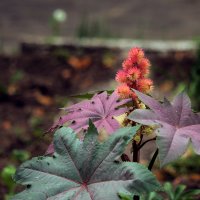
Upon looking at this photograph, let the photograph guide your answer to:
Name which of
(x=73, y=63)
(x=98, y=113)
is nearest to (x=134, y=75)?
(x=98, y=113)

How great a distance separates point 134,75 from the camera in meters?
1.81

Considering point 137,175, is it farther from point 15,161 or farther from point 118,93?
point 15,161

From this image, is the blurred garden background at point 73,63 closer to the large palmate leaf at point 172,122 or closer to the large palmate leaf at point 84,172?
the large palmate leaf at point 84,172

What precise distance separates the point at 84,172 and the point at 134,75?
381 millimetres

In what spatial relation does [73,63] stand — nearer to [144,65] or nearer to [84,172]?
[144,65]

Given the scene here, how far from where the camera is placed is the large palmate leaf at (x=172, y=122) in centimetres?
155

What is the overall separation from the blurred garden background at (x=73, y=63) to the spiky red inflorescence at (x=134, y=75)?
1.35 meters

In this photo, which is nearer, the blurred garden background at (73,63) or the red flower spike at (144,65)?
the red flower spike at (144,65)

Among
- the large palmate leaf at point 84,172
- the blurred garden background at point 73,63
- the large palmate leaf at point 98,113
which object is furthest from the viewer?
the blurred garden background at point 73,63

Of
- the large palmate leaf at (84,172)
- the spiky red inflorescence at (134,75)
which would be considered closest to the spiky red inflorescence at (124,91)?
the spiky red inflorescence at (134,75)

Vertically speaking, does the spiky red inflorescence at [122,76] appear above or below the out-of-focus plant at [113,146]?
above

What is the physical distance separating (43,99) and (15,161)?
1549mm

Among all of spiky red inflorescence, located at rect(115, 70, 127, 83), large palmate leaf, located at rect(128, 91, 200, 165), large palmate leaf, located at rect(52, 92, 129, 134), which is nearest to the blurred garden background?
large palmate leaf, located at rect(52, 92, 129, 134)

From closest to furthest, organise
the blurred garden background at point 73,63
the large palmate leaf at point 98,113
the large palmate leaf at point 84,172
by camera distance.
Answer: the large palmate leaf at point 84,172 < the large palmate leaf at point 98,113 < the blurred garden background at point 73,63
